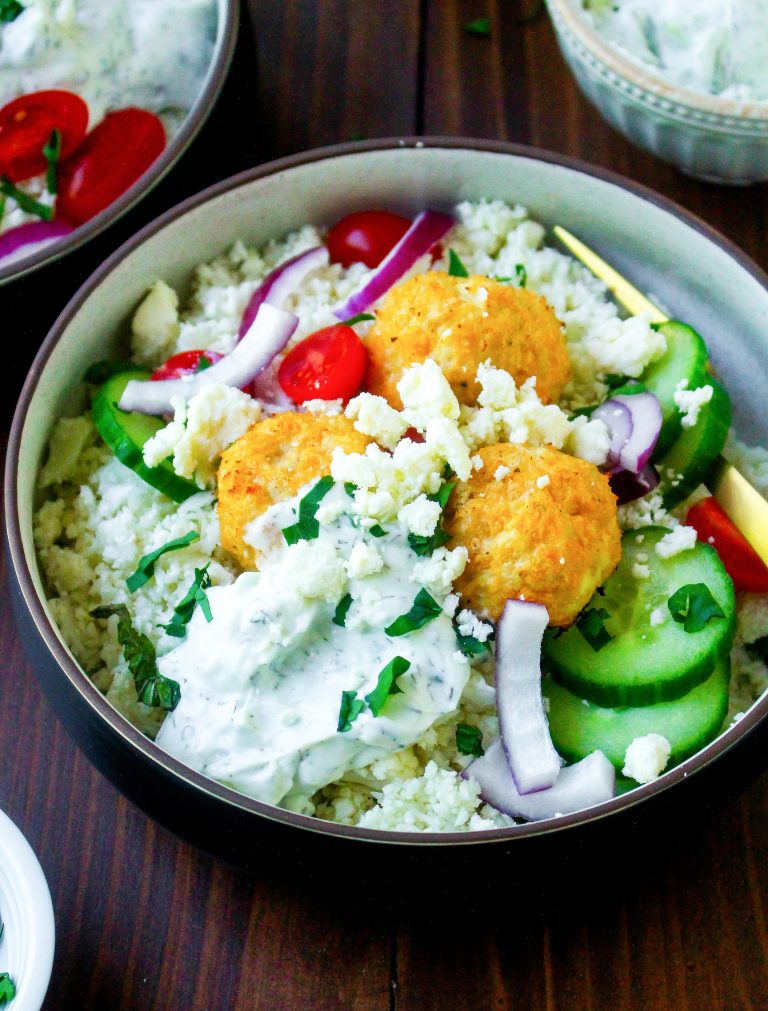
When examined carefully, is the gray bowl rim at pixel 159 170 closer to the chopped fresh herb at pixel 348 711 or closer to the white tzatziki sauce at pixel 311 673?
the white tzatziki sauce at pixel 311 673

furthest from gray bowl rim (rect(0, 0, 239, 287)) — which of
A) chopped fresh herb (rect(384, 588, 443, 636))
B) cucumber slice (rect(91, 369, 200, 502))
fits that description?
chopped fresh herb (rect(384, 588, 443, 636))

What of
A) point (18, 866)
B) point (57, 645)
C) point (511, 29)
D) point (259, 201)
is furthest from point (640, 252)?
point (18, 866)

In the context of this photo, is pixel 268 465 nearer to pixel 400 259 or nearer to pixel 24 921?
pixel 400 259

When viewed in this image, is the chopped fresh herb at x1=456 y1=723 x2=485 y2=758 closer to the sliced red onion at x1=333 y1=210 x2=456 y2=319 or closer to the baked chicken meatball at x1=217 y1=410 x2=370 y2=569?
the baked chicken meatball at x1=217 y1=410 x2=370 y2=569

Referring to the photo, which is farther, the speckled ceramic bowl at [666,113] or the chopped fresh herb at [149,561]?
the speckled ceramic bowl at [666,113]

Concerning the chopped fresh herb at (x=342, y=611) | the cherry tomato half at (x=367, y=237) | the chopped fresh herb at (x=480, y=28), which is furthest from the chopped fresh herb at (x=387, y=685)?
the chopped fresh herb at (x=480, y=28)

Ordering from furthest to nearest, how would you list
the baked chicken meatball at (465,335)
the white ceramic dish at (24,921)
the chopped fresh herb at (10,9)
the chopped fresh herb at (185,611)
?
the chopped fresh herb at (10,9) → the baked chicken meatball at (465,335) → the chopped fresh herb at (185,611) → the white ceramic dish at (24,921)

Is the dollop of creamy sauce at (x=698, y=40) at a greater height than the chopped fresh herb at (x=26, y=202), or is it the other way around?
the chopped fresh herb at (x=26, y=202)
